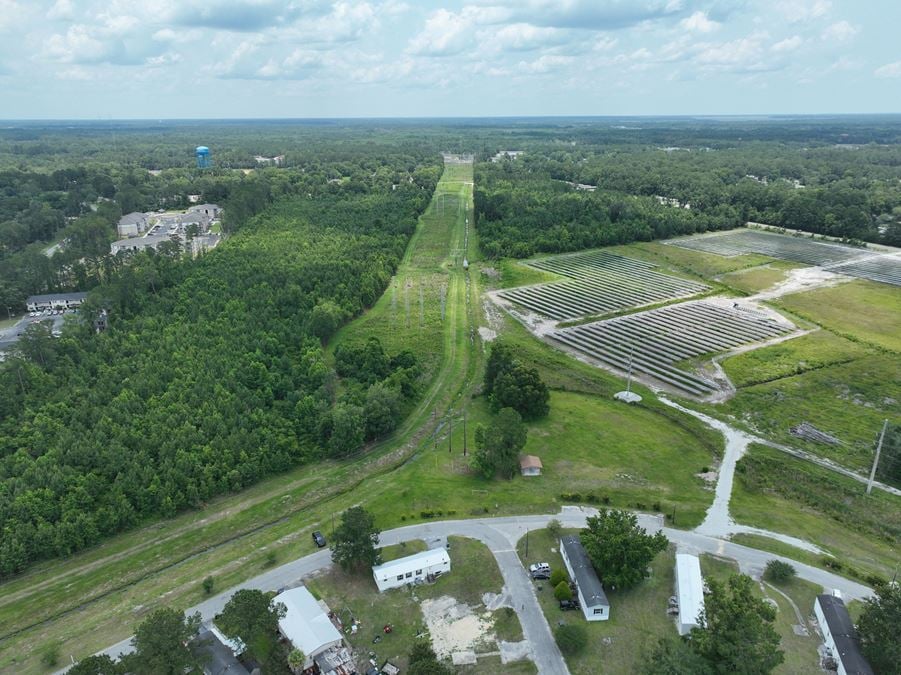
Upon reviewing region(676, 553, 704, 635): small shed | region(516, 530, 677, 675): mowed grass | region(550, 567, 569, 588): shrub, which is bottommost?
region(516, 530, 677, 675): mowed grass

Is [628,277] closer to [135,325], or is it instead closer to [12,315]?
[135,325]

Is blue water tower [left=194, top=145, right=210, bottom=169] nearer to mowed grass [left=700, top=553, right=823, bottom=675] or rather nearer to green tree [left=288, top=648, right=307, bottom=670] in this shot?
green tree [left=288, top=648, right=307, bottom=670]

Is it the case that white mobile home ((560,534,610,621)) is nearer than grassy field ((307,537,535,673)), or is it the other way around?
grassy field ((307,537,535,673))

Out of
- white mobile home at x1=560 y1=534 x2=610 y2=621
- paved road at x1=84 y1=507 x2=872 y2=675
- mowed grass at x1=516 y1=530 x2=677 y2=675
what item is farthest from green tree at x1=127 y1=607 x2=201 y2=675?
white mobile home at x1=560 y1=534 x2=610 y2=621

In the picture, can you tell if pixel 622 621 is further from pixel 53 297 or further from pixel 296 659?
pixel 53 297

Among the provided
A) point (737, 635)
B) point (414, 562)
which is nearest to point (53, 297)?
point (414, 562)

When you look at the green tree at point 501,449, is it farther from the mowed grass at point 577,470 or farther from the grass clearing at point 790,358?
the grass clearing at point 790,358
